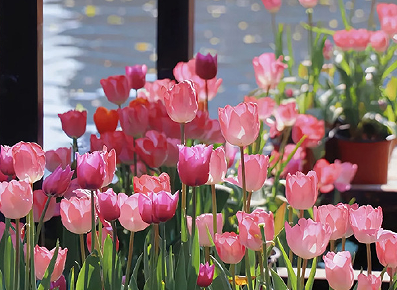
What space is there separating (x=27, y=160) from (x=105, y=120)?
1.69ft

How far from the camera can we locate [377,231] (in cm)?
84

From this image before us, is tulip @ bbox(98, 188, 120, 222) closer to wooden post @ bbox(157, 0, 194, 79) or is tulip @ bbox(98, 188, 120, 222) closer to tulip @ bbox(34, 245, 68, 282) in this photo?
tulip @ bbox(34, 245, 68, 282)

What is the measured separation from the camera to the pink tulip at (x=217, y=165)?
2.93ft

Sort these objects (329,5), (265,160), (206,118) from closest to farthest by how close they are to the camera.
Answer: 1. (265,160)
2. (206,118)
3. (329,5)

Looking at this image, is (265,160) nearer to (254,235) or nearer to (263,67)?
(254,235)

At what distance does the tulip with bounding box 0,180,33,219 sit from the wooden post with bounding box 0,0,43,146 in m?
0.42

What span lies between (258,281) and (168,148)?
0.29m

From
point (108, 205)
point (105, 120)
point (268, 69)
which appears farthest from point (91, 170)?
point (268, 69)

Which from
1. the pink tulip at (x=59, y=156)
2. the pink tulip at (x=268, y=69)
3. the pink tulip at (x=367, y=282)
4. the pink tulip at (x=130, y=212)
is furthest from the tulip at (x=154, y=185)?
the pink tulip at (x=268, y=69)

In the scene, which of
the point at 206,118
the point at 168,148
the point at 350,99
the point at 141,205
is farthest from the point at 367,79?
the point at 141,205

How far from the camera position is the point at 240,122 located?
83 cm

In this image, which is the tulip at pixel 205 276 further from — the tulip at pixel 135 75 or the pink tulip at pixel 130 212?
the tulip at pixel 135 75

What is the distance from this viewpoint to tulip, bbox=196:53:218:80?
1.32 meters

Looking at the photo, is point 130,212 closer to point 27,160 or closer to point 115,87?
point 27,160
